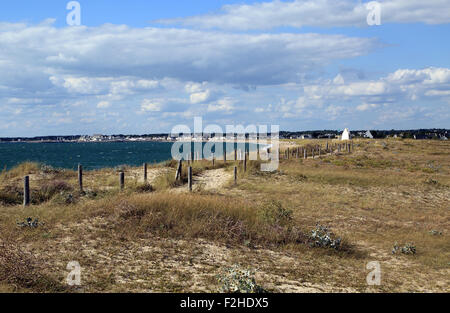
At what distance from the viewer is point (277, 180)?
25797mm

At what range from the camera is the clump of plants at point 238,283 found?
693cm

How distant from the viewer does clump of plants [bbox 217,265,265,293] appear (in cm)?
693

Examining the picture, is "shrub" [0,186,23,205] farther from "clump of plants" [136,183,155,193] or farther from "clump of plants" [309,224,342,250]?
"clump of plants" [309,224,342,250]

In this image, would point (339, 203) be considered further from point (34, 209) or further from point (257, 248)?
point (34, 209)

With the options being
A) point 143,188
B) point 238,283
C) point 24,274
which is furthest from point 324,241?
point 143,188

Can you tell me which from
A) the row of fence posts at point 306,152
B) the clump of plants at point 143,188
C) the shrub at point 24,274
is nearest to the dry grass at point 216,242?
the shrub at point 24,274

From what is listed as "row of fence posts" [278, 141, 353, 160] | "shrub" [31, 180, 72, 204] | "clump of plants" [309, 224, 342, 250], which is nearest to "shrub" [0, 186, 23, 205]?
"shrub" [31, 180, 72, 204]

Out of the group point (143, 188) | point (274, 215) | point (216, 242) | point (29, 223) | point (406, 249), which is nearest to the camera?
point (216, 242)

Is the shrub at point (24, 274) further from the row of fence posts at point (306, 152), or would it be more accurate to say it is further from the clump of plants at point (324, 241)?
the row of fence posts at point (306, 152)

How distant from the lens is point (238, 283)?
23.1 ft

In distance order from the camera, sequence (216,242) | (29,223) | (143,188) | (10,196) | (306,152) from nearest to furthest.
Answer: (216,242)
(29,223)
(10,196)
(143,188)
(306,152)

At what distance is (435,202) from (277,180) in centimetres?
924

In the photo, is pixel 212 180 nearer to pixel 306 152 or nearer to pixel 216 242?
pixel 216 242

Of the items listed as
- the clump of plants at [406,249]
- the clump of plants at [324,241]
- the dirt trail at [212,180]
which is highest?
the dirt trail at [212,180]
